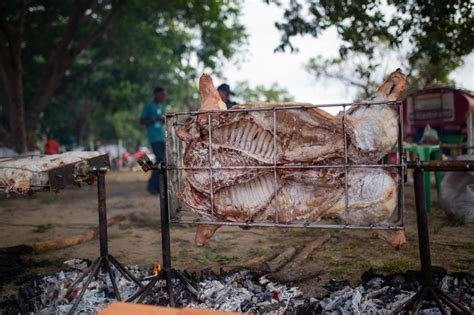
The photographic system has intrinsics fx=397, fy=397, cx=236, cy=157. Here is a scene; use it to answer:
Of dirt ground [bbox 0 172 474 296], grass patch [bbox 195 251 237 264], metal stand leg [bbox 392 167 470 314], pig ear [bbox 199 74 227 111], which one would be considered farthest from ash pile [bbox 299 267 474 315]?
pig ear [bbox 199 74 227 111]

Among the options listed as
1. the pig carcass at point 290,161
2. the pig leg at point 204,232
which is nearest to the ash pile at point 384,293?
the pig carcass at point 290,161

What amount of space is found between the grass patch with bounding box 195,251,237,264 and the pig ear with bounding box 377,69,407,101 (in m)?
2.83

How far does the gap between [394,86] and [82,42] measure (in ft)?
36.8

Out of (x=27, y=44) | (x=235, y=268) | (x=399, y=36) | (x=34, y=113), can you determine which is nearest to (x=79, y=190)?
(x=34, y=113)

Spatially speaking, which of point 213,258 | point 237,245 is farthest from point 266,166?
point 237,245

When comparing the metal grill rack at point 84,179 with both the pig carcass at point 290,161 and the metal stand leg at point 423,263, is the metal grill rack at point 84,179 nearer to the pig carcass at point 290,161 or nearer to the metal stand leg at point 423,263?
the pig carcass at point 290,161

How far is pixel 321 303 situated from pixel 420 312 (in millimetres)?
750

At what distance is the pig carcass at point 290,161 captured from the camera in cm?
294

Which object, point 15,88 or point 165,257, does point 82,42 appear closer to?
point 15,88

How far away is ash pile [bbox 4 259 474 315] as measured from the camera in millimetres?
3248

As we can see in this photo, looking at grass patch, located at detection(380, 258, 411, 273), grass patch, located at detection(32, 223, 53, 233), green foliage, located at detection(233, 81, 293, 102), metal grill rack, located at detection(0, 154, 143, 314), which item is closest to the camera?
metal grill rack, located at detection(0, 154, 143, 314)

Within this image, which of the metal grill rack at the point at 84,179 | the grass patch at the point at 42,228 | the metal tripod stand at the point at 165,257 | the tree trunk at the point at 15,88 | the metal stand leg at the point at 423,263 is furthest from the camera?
the tree trunk at the point at 15,88

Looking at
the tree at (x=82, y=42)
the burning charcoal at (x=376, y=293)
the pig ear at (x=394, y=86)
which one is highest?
the tree at (x=82, y=42)

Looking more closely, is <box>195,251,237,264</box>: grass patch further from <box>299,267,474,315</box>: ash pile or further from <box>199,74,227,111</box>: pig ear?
<box>199,74,227,111</box>: pig ear
